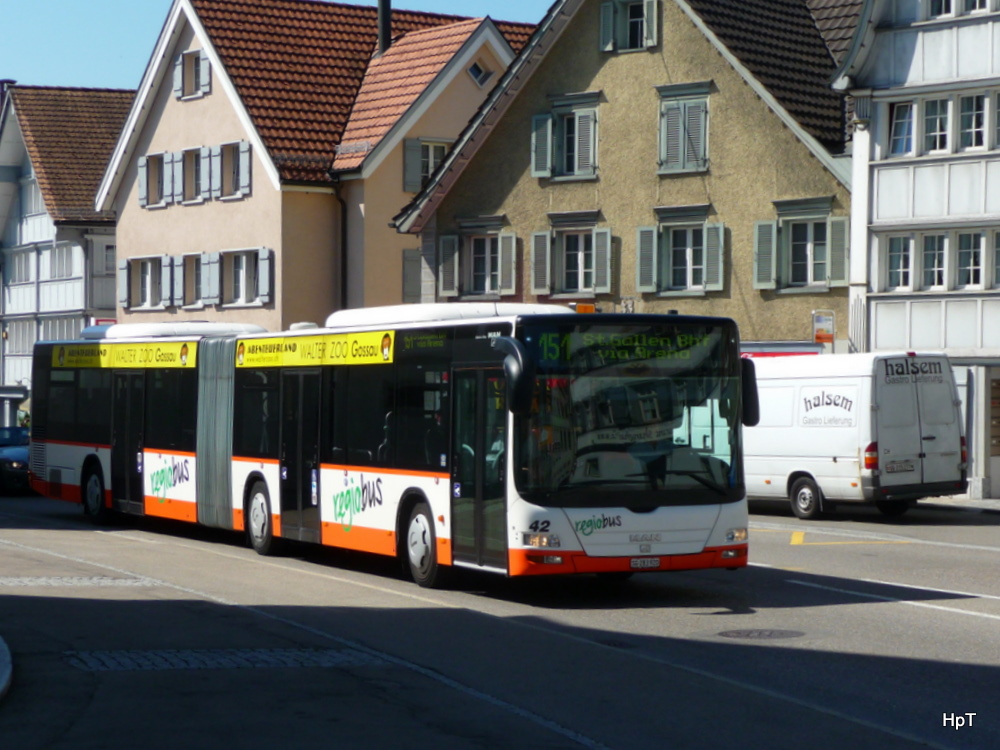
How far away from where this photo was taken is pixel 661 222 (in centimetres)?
3759

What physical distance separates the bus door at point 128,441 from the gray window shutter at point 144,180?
2748 centimetres

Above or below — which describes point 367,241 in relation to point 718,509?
above

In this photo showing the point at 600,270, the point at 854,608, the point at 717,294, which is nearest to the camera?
the point at 854,608

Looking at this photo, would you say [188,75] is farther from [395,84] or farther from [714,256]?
[714,256]

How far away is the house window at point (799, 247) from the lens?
113 feet

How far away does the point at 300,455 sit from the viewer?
19516 mm

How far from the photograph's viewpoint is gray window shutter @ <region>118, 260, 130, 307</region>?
174ft

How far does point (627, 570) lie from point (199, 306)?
36.6 m

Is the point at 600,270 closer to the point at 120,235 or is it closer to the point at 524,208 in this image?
the point at 524,208

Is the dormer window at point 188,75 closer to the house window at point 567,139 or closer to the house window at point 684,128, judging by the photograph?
the house window at point 567,139

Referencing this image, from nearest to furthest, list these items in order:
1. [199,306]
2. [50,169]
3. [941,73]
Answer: [941,73] → [199,306] → [50,169]

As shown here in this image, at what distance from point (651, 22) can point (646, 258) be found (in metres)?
5.32

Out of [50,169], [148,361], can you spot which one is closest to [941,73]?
[148,361]

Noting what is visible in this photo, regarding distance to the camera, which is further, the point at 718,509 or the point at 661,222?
the point at 661,222
